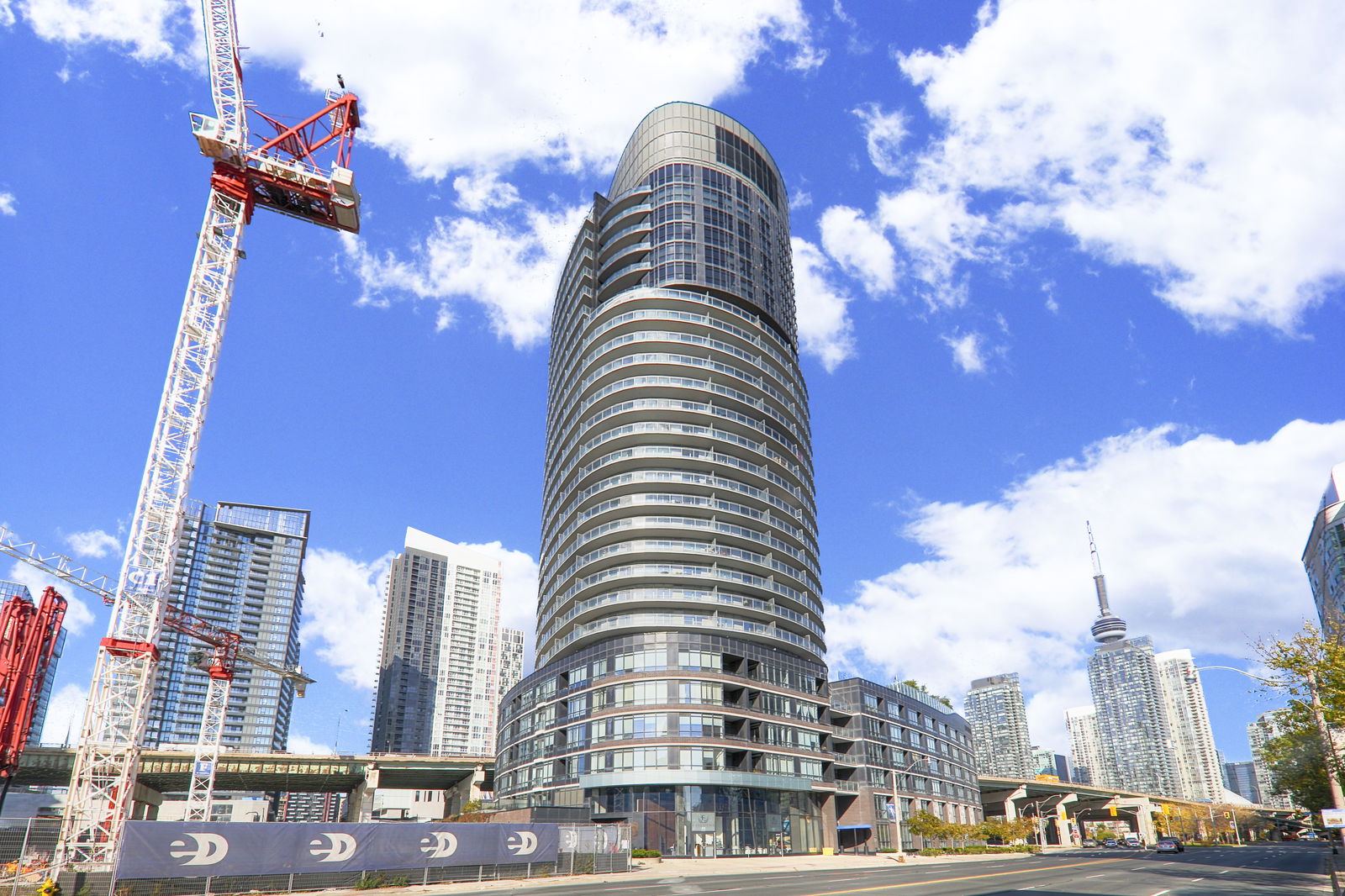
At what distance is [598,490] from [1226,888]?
74.4 meters

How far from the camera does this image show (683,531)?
96875 mm

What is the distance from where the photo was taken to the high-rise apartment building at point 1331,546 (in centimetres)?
14725

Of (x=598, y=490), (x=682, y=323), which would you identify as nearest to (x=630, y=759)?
(x=598, y=490)

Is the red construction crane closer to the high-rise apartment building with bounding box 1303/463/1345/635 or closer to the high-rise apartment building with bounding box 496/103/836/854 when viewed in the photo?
the high-rise apartment building with bounding box 496/103/836/854

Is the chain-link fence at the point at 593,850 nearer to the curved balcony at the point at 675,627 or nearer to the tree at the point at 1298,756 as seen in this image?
the tree at the point at 1298,756

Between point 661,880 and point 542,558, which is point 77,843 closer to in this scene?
point 661,880

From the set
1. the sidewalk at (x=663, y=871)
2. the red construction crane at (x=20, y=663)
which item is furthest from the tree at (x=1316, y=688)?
the red construction crane at (x=20, y=663)

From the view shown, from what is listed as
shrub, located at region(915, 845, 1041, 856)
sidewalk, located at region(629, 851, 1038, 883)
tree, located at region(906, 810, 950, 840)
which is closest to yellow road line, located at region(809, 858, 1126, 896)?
sidewalk, located at region(629, 851, 1038, 883)

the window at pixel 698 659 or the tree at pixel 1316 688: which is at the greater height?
the window at pixel 698 659

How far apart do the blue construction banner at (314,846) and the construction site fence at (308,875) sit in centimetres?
28

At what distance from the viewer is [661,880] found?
147ft

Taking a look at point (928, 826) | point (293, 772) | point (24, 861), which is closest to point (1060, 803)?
point (928, 826)

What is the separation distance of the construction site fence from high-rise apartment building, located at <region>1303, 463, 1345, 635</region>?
139 metres

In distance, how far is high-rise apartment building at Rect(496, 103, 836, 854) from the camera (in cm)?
8556
